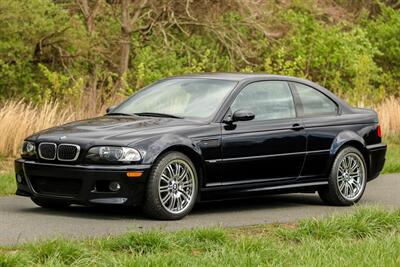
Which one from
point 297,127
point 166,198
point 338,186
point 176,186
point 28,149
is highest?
point 297,127

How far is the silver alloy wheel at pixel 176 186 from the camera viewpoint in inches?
438

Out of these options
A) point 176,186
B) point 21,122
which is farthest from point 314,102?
point 21,122

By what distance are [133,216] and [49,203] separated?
40.2 inches

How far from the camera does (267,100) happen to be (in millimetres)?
12484

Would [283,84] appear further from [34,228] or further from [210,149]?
[34,228]

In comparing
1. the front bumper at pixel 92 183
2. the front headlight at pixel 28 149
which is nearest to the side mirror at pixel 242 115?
the front bumper at pixel 92 183

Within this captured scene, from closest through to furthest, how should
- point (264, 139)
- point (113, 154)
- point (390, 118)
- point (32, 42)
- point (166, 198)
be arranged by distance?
point (113, 154)
point (166, 198)
point (264, 139)
point (390, 118)
point (32, 42)

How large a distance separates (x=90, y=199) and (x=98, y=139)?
1.88ft

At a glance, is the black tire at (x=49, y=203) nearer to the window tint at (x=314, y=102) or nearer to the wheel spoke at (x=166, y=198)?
the wheel spoke at (x=166, y=198)

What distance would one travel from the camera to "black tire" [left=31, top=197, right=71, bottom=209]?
38.4 feet

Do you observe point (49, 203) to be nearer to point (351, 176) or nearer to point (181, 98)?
point (181, 98)

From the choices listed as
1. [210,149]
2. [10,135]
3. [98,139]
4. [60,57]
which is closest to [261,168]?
[210,149]

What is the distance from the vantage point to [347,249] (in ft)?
28.5

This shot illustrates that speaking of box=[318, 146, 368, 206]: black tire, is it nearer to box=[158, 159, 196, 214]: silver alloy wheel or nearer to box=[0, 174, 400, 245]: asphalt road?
box=[0, 174, 400, 245]: asphalt road
